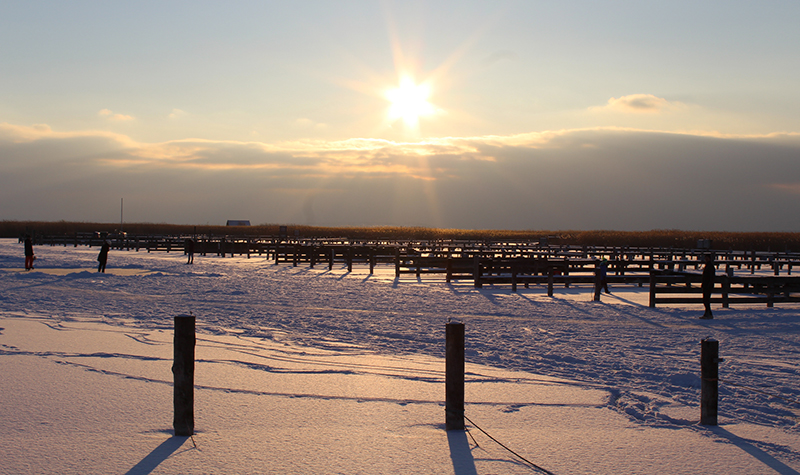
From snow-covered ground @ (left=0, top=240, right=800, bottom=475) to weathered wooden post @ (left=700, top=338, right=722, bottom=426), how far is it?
14 cm

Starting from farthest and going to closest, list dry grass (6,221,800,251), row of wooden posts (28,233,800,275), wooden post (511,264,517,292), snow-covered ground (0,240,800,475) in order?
dry grass (6,221,800,251)
row of wooden posts (28,233,800,275)
wooden post (511,264,517,292)
snow-covered ground (0,240,800,475)

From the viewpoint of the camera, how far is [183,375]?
4992mm

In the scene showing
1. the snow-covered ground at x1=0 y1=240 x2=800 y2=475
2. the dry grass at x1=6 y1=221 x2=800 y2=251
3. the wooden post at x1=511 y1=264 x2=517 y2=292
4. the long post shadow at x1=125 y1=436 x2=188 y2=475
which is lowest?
the long post shadow at x1=125 y1=436 x2=188 y2=475

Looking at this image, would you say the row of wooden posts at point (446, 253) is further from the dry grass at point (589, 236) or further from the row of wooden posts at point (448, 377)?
the row of wooden posts at point (448, 377)

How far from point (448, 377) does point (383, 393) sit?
1.48m

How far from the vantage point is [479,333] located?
417 inches

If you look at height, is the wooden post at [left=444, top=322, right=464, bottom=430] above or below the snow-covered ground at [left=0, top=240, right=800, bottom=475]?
above

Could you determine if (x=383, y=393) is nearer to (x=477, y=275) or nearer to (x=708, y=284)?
(x=708, y=284)

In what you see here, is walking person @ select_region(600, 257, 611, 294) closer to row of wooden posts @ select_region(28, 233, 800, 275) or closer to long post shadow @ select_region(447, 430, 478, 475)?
row of wooden posts @ select_region(28, 233, 800, 275)

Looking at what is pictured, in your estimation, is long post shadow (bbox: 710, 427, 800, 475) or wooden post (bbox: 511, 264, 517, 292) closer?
long post shadow (bbox: 710, 427, 800, 475)

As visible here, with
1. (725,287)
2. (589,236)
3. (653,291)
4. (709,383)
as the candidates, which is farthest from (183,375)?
(589,236)

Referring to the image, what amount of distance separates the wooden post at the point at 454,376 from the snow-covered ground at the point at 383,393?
0.17 m

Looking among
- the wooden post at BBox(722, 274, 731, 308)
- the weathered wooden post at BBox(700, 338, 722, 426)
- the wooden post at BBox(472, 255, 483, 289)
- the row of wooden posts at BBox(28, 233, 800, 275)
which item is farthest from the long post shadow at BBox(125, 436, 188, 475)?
the row of wooden posts at BBox(28, 233, 800, 275)

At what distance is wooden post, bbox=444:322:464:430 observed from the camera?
509cm
